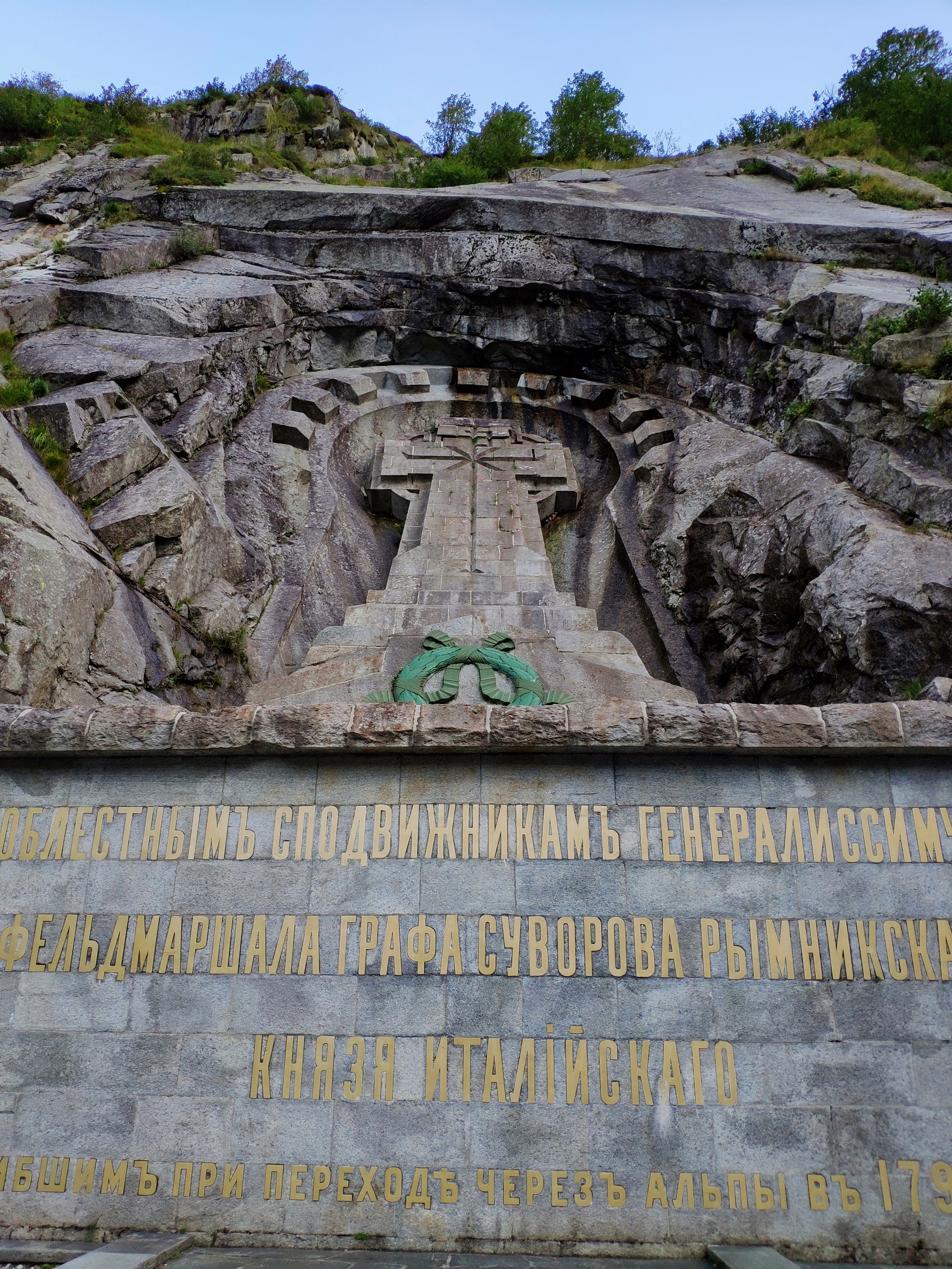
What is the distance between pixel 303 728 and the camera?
251 inches

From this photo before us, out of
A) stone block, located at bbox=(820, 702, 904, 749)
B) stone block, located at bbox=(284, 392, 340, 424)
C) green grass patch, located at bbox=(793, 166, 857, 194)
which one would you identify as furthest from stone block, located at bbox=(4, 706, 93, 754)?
green grass patch, located at bbox=(793, 166, 857, 194)

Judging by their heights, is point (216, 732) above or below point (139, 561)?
below

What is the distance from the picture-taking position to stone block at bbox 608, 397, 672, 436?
51.9ft

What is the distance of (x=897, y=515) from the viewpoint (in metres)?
10.1

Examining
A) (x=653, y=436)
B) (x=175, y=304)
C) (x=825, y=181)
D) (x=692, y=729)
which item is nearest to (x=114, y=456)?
(x=175, y=304)

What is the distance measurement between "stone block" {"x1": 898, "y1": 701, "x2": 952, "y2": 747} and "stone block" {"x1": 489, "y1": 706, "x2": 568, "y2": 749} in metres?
2.25

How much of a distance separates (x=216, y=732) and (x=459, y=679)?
281 cm

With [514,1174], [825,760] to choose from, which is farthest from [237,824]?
[825,760]

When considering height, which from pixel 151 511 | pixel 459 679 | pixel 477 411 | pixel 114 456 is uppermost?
pixel 477 411

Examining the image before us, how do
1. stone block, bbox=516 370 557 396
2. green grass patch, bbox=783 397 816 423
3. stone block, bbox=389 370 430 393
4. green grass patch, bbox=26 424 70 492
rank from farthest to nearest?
1. stone block, bbox=516 370 557 396
2. stone block, bbox=389 370 430 393
3. green grass patch, bbox=783 397 816 423
4. green grass patch, bbox=26 424 70 492

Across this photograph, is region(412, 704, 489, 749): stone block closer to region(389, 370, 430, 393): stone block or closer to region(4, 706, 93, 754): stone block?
region(4, 706, 93, 754): stone block

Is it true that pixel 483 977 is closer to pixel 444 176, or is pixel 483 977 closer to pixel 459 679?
pixel 459 679

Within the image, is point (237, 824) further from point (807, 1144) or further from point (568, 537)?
point (568, 537)

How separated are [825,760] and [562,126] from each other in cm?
2480
